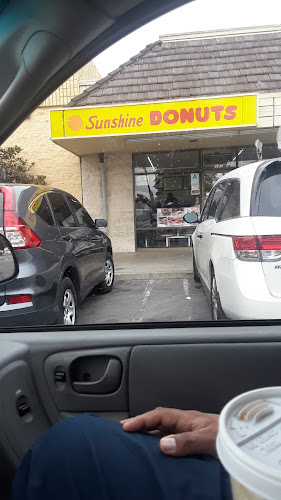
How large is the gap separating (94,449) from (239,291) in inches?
61.2

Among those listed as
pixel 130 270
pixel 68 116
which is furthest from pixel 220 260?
pixel 68 116

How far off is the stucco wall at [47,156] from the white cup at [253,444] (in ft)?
3.62

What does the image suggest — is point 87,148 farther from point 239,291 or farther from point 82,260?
point 239,291

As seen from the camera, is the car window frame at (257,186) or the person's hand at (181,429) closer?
the person's hand at (181,429)

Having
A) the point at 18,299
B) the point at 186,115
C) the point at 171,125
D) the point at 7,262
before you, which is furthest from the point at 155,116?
the point at 18,299

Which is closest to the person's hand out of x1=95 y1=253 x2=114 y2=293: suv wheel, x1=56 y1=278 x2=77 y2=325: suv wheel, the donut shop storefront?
x1=56 y1=278 x2=77 y2=325: suv wheel

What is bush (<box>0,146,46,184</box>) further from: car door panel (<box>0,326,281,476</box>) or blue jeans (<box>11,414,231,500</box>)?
blue jeans (<box>11,414,231,500</box>)

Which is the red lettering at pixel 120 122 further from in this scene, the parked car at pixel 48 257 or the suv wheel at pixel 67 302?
the suv wheel at pixel 67 302

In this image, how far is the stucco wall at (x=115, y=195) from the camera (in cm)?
291

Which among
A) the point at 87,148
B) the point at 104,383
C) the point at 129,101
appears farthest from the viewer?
the point at 87,148

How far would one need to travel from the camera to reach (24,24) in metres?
1.06

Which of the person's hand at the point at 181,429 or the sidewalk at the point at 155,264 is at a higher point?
the sidewalk at the point at 155,264

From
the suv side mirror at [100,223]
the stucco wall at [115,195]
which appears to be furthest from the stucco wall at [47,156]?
the suv side mirror at [100,223]

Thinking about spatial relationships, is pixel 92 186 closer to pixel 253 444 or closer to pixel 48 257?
pixel 48 257
